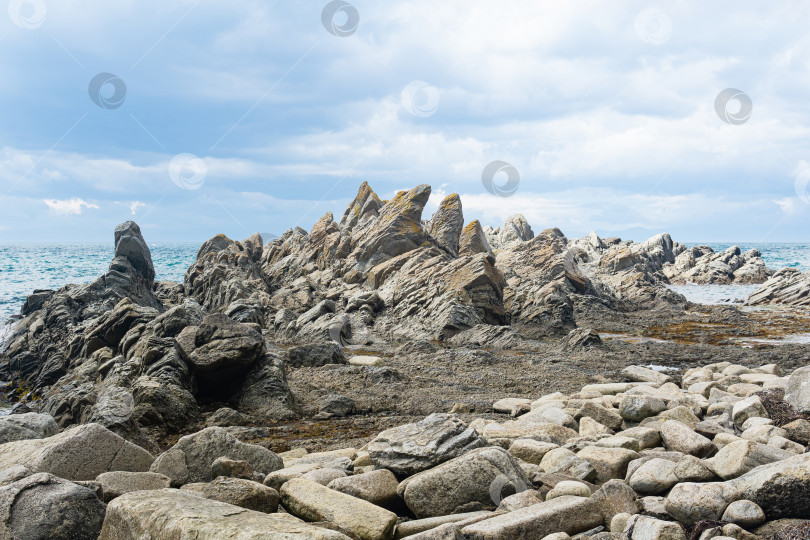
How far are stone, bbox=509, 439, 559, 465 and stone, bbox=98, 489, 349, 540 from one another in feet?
15.7

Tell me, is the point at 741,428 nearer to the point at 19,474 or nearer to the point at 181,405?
the point at 19,474

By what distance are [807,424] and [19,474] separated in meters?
12.2

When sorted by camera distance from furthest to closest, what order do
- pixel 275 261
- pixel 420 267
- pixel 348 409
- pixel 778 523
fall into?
pixel 275 261 < pixel 420 267 < pixel 348 409 < pixel 778 523

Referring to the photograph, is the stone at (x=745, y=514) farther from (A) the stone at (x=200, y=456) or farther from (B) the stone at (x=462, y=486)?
(A) the stone at (x=200, y=456)

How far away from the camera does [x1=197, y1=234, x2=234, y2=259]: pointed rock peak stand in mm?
66669

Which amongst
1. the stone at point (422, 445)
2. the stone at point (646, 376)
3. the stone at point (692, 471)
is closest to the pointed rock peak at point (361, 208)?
the stone at point (646, 376)

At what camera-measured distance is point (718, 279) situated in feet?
286

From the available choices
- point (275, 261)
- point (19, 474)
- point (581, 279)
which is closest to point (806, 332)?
point (581, 279)

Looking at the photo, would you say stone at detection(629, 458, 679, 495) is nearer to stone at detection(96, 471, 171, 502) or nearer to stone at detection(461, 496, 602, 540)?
stone at detection(461, 496, 602, 540)

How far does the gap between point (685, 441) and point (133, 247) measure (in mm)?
42377

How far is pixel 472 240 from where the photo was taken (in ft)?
177

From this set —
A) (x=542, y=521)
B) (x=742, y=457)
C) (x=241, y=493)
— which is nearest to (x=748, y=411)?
(x=742, y=457)

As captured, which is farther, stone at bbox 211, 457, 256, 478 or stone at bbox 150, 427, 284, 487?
stone at bbox 150, 427, 284, 487

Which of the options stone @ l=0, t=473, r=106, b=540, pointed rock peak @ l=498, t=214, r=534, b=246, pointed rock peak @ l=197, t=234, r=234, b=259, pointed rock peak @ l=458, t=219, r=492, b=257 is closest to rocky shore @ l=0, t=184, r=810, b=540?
stone @ l=0, t=473, r=106, b=540
